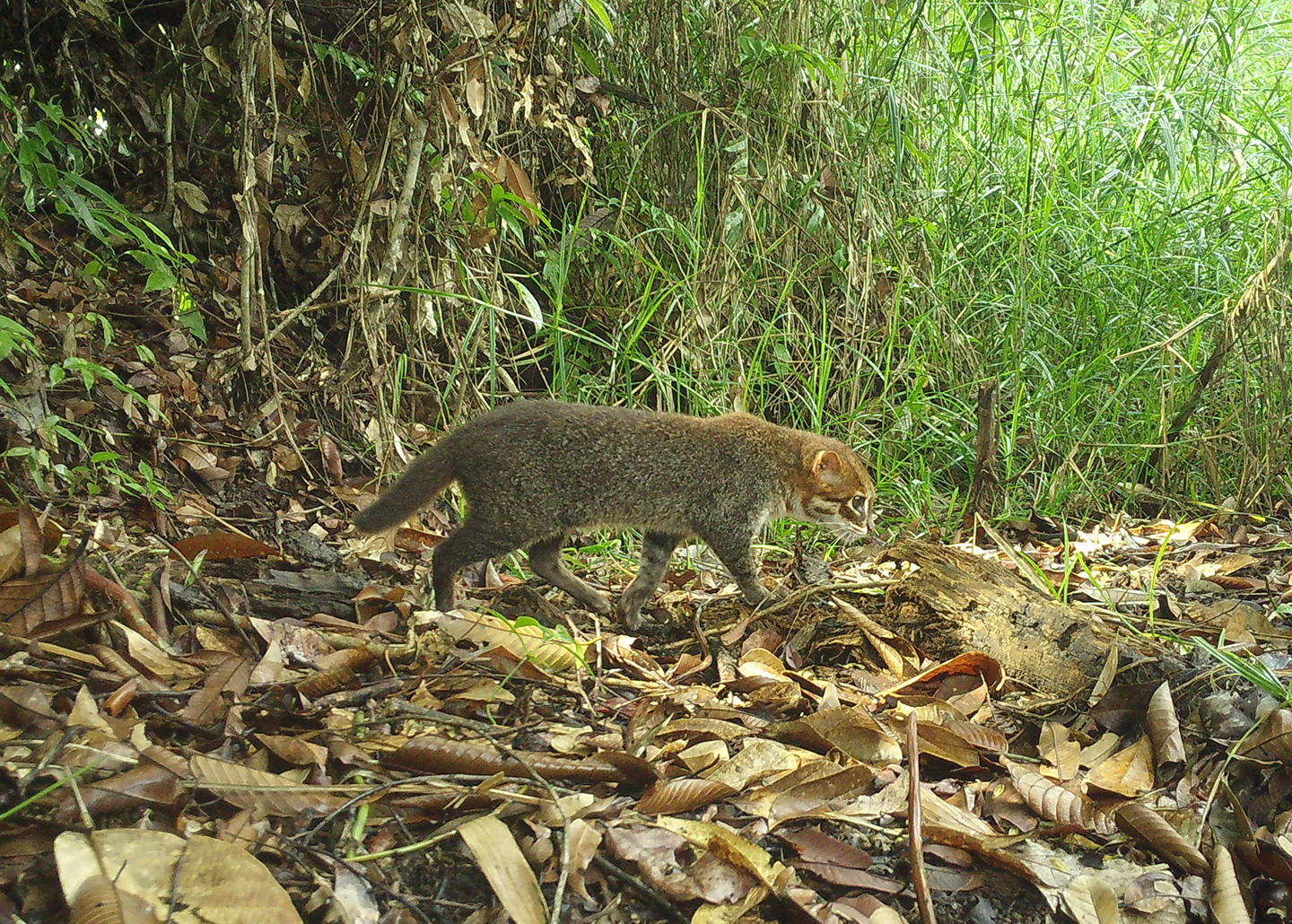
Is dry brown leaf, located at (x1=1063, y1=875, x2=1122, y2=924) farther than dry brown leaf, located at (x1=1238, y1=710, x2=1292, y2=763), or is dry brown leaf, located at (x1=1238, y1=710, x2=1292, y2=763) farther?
dry brown leaf, located at (x1=1238, y1=710, x2=1292, y2=763)

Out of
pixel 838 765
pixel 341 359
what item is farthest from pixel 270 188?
pixel 838 765

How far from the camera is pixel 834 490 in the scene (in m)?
5.10

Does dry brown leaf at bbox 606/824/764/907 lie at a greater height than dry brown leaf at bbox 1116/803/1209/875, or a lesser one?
greater

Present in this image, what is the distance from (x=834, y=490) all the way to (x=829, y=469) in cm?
11

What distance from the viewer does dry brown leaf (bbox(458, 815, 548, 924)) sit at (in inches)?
82.0

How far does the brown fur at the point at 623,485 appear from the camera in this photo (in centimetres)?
429

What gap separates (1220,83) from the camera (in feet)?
21.4

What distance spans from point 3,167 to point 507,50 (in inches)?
90.5

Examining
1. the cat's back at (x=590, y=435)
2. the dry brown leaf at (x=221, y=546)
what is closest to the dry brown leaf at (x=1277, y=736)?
the cat's back at (x=590, y=435)

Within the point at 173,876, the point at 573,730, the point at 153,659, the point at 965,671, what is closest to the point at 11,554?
the point at 153,659

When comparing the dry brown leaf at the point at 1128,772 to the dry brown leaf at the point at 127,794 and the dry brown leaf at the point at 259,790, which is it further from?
the dry brown leaf at the point at 127,794

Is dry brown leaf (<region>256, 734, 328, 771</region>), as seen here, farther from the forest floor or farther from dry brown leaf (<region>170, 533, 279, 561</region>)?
dry brown leaf (<region>170, 533, 279, 561</region>)

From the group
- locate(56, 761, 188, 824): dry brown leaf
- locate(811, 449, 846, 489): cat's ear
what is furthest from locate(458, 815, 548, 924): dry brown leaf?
locate(811, 449, 846, 489): cat's ear

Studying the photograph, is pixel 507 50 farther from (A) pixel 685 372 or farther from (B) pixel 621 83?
(A) pixel 685 372
